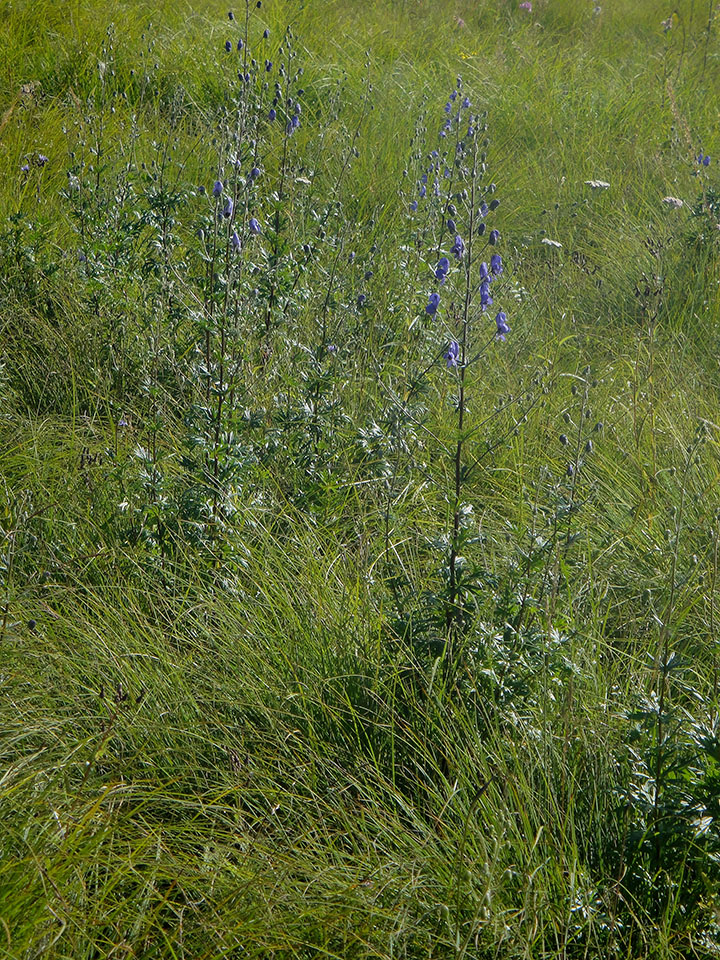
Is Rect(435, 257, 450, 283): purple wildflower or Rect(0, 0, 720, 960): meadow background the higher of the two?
Rect(435, 257, 450, 283): purple wildflower

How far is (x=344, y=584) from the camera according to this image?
2.33 metres

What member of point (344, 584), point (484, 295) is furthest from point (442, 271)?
point (344, 584)

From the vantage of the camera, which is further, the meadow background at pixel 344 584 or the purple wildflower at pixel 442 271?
the purple wildflower at pixel 442 271

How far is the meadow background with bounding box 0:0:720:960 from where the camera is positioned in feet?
5.09

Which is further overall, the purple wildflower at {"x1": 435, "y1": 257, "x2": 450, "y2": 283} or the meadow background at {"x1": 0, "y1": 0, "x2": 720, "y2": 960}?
the purple wildflower at {"x1": 435, "y1": 257, "x2": 450, "y2": 283}

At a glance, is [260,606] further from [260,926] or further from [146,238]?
[146,238]

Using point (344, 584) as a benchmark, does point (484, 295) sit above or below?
above

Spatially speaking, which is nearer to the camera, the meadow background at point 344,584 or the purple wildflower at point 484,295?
the meadow background at point 344,584

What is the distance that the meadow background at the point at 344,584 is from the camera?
155 centimetres

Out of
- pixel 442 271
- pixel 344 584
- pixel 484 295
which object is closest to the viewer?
pixel 484 295

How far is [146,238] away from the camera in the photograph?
4113 millimetres

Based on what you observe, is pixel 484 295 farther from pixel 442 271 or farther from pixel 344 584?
pixel 344 584

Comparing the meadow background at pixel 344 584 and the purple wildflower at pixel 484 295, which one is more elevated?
the purple wildflower at pixel 484 295

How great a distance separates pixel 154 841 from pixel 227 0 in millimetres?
6694
